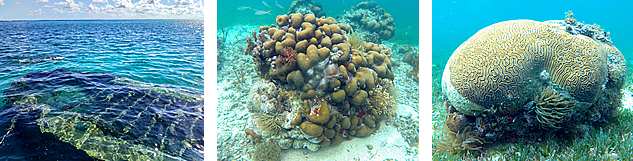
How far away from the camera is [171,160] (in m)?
3.45

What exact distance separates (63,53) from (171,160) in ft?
35.4

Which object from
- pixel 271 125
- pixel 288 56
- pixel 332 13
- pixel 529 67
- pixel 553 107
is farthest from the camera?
pixel 332 13

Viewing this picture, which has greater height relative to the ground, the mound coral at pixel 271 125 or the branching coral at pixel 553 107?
the branching coral at pixel 553 107

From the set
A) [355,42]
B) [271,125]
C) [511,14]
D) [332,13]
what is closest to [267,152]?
[271,125]

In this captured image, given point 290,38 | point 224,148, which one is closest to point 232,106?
point 224,148

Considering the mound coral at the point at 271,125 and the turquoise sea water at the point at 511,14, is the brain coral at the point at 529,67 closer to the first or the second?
the mound coral at the point at 271,125

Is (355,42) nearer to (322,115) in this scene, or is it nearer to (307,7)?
(322,115)

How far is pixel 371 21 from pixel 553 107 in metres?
5.28

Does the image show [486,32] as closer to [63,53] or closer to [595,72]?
[595,72]

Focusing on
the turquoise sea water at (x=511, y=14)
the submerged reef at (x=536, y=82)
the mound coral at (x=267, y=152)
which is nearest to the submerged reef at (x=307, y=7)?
the mound coral at (x=267, y=152)

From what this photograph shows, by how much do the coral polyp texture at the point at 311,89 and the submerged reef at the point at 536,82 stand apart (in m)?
1.12

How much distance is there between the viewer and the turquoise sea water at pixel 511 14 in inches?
1260

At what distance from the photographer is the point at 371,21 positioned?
691 centimetres

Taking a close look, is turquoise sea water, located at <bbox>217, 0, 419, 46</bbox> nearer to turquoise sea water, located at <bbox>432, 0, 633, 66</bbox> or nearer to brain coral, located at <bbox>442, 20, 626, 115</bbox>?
brain coral, located at <bbox>442, 20, 626, 115</bbox>
